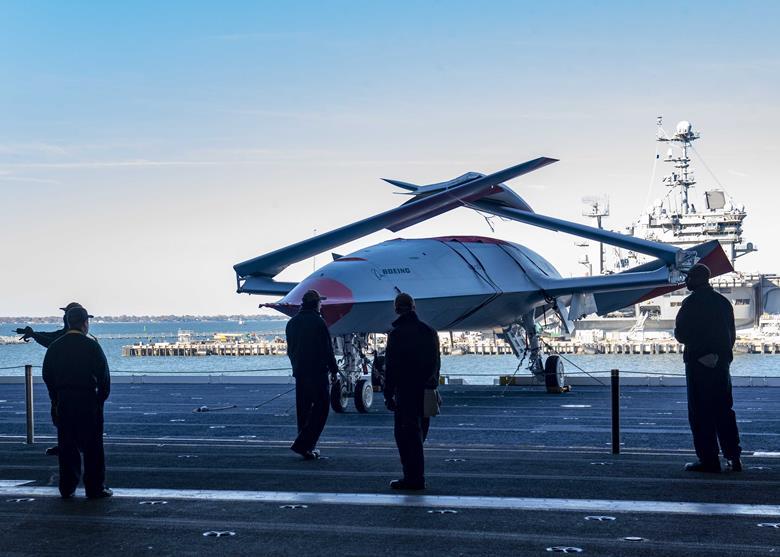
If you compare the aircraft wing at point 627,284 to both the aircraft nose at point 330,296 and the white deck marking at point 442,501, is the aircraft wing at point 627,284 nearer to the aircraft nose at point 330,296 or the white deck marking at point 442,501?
the aircraft nose at point 330,296

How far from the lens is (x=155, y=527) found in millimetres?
9242

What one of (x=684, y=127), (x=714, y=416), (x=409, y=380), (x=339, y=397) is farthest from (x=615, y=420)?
(x=684, y=127)

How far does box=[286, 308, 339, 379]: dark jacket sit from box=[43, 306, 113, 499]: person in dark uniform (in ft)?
11.1

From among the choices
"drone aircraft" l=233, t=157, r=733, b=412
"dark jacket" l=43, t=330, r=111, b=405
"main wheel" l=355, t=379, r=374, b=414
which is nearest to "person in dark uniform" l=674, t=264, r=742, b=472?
"dark jacket" l=43, t=330, r=111, b=405

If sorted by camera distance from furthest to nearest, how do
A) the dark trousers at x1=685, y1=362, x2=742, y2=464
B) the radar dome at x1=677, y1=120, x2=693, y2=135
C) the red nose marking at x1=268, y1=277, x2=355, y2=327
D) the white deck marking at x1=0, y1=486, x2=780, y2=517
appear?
the radar dome at x1=677, y1=120, x2=693, y2=135 → the red nose marking at x1=268, y1=277, x2=355, y2=327 → the dark trousers at x1=685, y1=362, x2=742, y2=464 → the white deck marking at x1=0, y1=486, x2=780, y2=517

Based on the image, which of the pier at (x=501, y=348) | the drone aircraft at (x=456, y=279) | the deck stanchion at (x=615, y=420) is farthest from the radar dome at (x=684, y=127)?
the deck stanchion at (x=615, y=420)

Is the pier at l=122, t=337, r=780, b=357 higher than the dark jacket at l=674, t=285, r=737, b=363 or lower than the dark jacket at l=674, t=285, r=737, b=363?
lower

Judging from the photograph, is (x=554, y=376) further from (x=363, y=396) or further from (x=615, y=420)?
(x=615, y=420)

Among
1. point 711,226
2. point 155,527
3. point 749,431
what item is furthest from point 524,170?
point 711,226

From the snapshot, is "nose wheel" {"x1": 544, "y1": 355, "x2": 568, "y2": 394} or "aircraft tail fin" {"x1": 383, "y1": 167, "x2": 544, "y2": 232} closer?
"aircraft tail fin" {"x1": 383, "y1": 167, "x2": 544, "y2": 232}

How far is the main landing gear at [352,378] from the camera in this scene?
82.1ft

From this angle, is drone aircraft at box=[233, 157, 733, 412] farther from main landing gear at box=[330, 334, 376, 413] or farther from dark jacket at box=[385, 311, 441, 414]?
dark jacket at box=[385, 311, 441, 414]

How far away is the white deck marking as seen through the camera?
986 centimetres

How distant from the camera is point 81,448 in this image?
1100 cm
